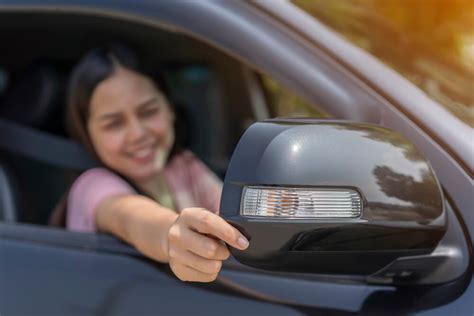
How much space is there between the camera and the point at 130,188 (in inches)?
75.6

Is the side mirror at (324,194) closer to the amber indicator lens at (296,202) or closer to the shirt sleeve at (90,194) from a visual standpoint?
the amber indicator lens at (296,202)

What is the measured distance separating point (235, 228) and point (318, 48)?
0.44 m

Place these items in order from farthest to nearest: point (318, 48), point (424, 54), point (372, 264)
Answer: point (424, 54) → point (318, 48) → point (372, 264)

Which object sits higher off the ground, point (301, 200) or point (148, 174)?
point (301, 200)

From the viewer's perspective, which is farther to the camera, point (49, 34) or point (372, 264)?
point (49, 34)

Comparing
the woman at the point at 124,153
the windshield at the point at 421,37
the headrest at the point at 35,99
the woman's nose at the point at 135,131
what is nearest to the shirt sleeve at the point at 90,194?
the woman at the point at 124,153

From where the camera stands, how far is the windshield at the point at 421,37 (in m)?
1.59

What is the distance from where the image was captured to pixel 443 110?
1453mm

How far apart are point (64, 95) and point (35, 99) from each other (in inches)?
3.6

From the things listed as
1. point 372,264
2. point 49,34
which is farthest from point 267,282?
point 49,34

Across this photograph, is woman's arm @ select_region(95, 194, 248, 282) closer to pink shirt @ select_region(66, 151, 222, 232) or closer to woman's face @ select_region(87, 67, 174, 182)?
pink shirt @ select_region(66, 151, 222, 232)

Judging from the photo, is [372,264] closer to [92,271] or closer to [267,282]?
[267,282]

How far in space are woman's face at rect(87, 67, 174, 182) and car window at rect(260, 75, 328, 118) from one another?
0.35 m

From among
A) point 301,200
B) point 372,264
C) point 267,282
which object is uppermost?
point 301,200
